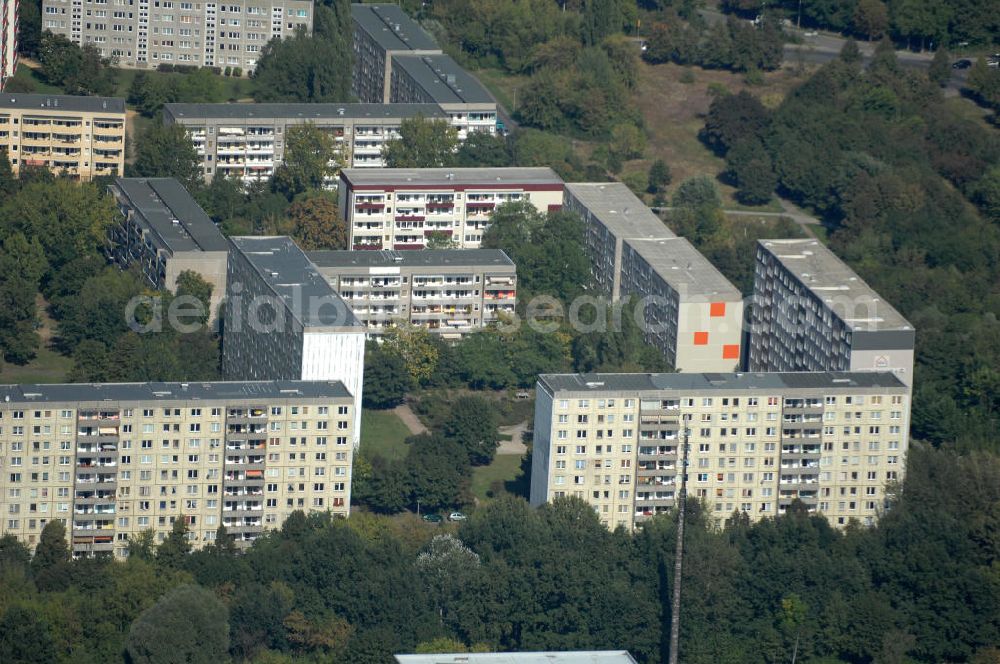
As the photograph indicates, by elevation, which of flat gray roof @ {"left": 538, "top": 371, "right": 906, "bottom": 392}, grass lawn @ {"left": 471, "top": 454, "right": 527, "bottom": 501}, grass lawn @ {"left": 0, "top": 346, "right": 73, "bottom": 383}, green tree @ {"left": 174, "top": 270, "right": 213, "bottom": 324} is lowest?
grass lawn @ {"left": 471, "top": 454, "right": 527, "bottom": 501}

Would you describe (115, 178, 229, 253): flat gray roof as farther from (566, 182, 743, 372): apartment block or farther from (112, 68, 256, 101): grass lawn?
(566, 182, 743, 372): apartment block

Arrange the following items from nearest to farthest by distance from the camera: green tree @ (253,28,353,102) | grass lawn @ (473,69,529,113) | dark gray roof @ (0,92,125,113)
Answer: dark gray roof @ (0,92,125,113)
green tree @ (253,28,353,102)
grass lawn @ (473,69,529,113)

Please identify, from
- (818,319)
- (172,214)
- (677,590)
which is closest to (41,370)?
(172,214)

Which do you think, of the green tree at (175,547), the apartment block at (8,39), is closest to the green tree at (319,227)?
the apartment block at (8,39)

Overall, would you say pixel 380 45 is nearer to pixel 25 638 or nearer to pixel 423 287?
pixel 423 287

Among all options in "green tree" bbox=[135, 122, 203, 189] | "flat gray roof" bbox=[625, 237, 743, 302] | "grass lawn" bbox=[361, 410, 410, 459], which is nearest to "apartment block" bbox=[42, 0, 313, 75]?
"green tree" bbox=[135, 122, 203, 189]

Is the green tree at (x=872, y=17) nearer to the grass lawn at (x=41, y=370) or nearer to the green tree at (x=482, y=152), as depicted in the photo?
the green tree at (x=482, y=152)
